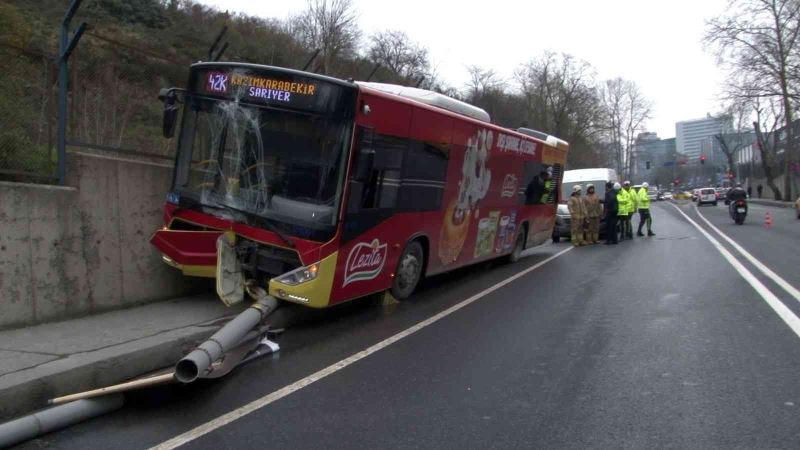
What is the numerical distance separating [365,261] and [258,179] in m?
1.64

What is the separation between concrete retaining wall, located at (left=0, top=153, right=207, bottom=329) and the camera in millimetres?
7102

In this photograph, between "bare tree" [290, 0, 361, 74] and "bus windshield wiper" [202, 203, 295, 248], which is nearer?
"bus windshield wiper" [202, 203, 295, 248]

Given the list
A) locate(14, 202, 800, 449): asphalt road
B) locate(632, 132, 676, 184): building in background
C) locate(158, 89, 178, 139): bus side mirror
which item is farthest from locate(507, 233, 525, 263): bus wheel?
locate(632, 132, 676, 184): building in background

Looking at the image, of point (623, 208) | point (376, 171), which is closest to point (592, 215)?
point (623, 208)

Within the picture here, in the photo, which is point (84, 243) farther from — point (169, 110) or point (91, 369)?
point (91, 369)

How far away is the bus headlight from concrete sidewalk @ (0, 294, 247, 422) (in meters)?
0.88

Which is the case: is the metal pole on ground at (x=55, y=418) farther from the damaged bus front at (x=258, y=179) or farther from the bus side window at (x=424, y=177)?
the bus side window at (x=424, y=177)

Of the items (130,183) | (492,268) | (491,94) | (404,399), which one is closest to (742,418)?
(404,399)

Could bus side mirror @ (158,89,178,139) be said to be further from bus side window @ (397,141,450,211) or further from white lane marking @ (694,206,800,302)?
white lane marking @ (694,206,800,302)

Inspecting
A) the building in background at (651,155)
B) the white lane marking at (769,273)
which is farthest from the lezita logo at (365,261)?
the building in background at (651,155)

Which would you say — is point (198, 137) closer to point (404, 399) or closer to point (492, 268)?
point (404, 399)

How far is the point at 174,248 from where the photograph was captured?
815 centimetres

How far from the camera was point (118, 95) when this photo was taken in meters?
9.27

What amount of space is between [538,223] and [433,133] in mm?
6874
